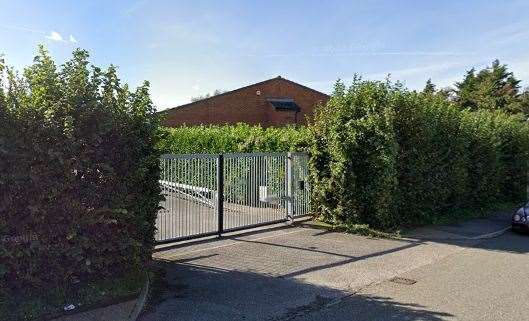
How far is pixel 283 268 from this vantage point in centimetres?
714

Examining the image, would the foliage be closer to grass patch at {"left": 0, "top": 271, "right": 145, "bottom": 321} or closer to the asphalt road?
the asphalt road

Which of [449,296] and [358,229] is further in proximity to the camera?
[358,229]

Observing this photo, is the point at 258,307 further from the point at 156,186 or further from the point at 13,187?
the point at 13,187

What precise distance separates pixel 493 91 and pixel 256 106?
720 inches

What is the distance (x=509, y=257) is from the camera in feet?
27.6

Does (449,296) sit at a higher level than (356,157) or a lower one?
lower

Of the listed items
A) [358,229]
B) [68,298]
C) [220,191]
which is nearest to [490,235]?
[358,229]

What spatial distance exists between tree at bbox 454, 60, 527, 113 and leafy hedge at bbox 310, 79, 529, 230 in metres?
22.4

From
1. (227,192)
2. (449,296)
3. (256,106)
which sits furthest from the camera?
(256,106)

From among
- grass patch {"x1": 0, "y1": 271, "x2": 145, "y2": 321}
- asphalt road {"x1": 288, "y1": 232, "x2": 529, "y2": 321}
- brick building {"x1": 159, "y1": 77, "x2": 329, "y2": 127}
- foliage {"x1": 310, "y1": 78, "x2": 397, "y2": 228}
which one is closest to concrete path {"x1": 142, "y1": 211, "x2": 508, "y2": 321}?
asphalt road {"x1": 288, "y1": 232, "x2": 529, "y2": 321}

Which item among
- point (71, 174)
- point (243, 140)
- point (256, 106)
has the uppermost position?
point (256, 106)

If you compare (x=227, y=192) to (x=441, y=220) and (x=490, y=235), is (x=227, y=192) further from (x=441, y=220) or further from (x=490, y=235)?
(x=490, y=235)

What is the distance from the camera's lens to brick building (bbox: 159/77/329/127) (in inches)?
1281

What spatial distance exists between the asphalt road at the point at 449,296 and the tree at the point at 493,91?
27.5 meters
